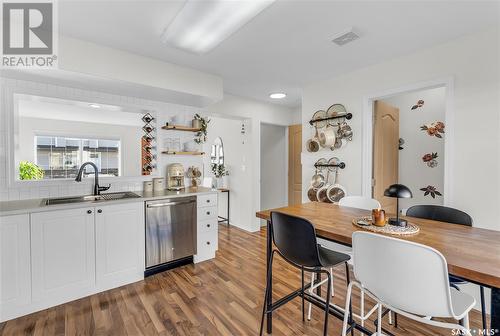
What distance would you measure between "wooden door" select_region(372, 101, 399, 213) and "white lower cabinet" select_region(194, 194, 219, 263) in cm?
206

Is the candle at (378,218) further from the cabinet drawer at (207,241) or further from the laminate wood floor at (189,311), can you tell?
the cabinet drawer at (207,241)

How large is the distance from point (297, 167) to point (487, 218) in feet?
9.37

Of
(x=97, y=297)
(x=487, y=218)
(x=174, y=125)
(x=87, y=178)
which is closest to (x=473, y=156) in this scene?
(x=487, y=218)

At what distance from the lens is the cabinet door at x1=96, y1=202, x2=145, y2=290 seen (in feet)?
7.59

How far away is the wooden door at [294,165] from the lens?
4.57 m

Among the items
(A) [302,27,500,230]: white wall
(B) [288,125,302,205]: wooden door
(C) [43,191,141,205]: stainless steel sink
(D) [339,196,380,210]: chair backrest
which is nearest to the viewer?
(A) [302,27,500,230]: white wall

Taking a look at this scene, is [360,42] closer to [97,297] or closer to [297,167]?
[297,167]

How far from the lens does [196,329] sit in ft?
5.96

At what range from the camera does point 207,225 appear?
3.09 metres

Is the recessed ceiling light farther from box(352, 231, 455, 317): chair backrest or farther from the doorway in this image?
box(352, 231, 455, 317): chair backrest

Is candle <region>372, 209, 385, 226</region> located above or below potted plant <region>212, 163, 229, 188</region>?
below

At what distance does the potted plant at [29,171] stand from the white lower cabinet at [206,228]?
1.79m

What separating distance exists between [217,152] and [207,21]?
11.8ft

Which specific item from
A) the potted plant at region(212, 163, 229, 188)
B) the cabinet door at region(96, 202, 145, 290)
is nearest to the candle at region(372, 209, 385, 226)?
the cabinet door at region(96, 202, 145, 290)
